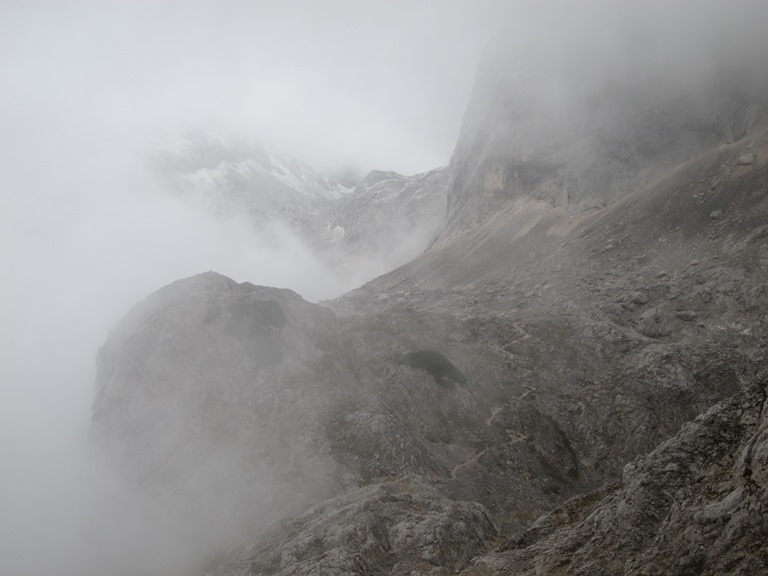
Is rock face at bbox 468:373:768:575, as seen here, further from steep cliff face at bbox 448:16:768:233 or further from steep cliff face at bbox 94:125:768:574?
steep cliff face at bbox 448:16:768:233

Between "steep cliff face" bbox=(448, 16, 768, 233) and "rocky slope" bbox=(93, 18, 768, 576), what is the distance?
4594 mm

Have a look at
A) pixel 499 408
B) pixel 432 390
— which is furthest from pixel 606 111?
pixel 432 390

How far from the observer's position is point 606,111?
76812 millimetres

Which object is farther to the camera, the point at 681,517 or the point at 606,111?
the point at 606,111

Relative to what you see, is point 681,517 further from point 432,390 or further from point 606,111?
point 606,111

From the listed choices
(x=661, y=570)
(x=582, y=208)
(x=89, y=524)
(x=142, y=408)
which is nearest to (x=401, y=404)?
(x=142, y=408)

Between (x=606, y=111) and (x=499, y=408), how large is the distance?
5959 centimetres

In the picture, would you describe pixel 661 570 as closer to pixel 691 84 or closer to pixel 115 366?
pixel 115 366

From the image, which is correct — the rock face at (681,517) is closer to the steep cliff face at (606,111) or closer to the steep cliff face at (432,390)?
the steep cliff face at (432,390)

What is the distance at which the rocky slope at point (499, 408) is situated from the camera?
46.7ft

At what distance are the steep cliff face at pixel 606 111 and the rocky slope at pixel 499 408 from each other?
4.59 metres

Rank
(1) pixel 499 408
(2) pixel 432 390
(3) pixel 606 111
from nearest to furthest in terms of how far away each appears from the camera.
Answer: (1) pixel 499 408
(2) pixel 432 390
(3) pixel 606 111

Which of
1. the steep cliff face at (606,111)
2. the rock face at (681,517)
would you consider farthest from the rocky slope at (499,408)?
the steep cliff face at (606,111)

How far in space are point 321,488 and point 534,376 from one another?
18792 millimetres
